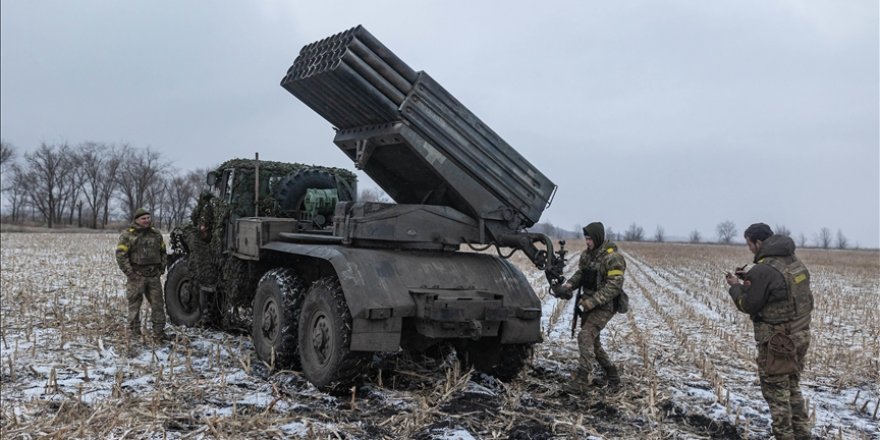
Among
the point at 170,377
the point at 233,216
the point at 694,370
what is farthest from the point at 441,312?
the point at 233,216

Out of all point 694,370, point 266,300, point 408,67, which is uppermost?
point 408,67

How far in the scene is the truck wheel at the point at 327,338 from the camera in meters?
5.55

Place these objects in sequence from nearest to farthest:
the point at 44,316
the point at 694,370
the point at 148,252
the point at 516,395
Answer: the point at 516,395
the point at 694,370
the point at 148,252
the point at 44,316

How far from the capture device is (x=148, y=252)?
8.15 meters

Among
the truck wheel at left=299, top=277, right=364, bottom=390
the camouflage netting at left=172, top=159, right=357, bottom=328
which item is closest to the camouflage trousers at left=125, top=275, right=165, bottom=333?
the camouflage netting at left=172, top=159, right=357, bottom=328

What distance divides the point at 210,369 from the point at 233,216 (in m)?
2.55

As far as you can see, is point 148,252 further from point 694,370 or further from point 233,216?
point 694,370

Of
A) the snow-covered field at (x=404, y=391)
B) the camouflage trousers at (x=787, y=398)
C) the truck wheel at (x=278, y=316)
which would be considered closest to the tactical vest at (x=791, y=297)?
the camouflage trousers at (x=787, y=398)

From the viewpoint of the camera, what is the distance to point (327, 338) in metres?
5.88

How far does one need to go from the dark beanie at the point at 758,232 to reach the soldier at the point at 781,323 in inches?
6.7

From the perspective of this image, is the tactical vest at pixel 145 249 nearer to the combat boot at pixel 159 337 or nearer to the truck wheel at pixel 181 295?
the combat boot at pixel 159 337

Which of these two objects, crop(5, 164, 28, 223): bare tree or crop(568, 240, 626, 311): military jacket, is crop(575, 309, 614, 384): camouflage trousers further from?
crop(5, 164, 28, 223): bare tree

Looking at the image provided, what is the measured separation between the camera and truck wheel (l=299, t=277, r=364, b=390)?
18.2ft

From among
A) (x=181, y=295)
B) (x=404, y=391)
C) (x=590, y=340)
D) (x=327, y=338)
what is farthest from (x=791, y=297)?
(x=181, y=295)
